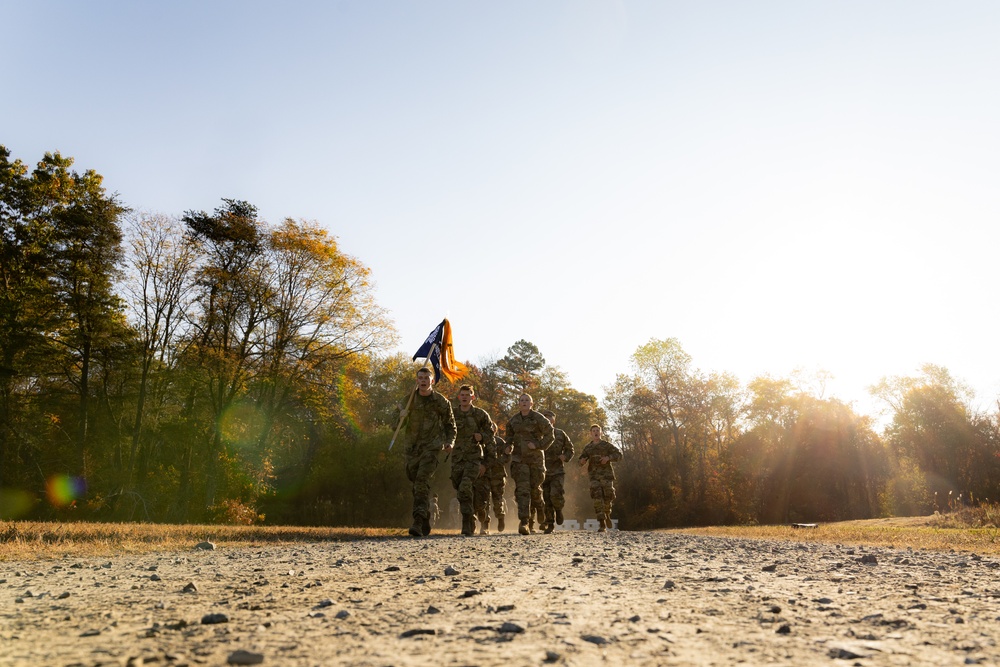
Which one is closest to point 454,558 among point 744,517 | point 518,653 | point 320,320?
point 518,653

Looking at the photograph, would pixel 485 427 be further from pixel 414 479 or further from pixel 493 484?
pixel 493 484

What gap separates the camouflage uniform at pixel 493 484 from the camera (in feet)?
49.5

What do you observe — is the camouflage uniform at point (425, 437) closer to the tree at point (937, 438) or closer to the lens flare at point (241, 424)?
the lens flare at point (241, 424)

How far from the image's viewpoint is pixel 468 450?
1333cm

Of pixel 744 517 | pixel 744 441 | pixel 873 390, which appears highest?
pixel 873 390

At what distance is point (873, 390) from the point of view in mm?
52062

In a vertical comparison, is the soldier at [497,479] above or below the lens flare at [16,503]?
above

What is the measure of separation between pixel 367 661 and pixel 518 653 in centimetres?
61

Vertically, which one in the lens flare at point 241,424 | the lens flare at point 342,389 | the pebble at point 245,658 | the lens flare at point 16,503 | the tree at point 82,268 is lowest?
the lens flare at point 16,503

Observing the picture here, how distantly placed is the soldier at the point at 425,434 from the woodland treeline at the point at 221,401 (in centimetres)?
1558

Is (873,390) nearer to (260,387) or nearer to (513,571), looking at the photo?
(260,387)

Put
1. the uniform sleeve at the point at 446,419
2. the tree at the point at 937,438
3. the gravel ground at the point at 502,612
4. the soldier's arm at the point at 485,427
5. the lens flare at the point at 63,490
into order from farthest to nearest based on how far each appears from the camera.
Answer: the tree at the point at 937,438, the lens flare at the point at 63,490, the soldier's arm at the point at 485,427, the uniform sleeve at the point at 446,419, the gravel ground at the point at 502,612

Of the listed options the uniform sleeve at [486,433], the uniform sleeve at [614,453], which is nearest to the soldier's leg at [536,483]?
the uniform sleeve at [486,433]

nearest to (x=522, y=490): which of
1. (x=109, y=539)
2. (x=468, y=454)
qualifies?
(x=468, y=454)
